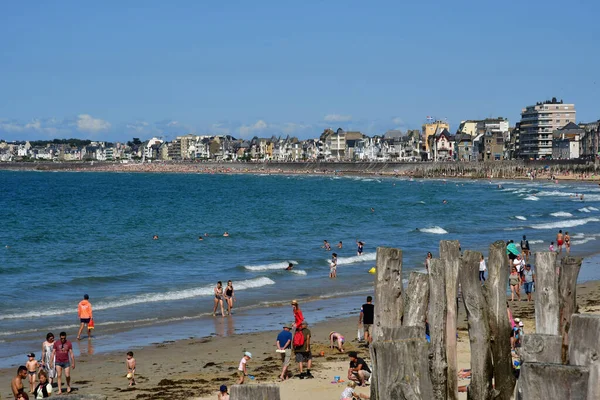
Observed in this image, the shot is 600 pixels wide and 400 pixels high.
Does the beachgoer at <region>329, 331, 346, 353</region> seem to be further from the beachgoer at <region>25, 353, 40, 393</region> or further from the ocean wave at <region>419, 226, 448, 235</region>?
the ocean wave at <region>419, 226, 448, 235</region>

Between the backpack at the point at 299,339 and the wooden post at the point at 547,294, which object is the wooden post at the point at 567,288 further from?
the backpack at the point at 299,339

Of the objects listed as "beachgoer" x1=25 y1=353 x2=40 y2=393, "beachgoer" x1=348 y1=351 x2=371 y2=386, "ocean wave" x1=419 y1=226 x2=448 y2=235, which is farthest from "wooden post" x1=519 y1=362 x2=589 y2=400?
"ocean wave" x1=419 y1=226 x2=448 y2=235

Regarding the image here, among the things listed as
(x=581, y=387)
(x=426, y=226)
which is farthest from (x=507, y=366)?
(x=426, y=226)

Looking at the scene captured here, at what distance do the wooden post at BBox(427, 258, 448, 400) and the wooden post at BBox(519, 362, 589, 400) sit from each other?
387cm

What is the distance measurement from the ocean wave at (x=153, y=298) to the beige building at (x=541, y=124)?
139 m

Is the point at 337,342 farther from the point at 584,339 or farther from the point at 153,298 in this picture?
the point at 584,339

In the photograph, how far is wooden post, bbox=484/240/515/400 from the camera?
30.9ft

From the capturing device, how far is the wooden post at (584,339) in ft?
17.2

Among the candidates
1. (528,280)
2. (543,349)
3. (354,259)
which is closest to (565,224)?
(354,259)

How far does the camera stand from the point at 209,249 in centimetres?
4175

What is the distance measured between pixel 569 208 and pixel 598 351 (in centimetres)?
6541

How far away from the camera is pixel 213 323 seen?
21.5 meters

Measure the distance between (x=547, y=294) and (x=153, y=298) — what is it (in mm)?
18733

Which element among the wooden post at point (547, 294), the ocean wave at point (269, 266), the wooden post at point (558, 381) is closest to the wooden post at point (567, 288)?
the wooden post at point (547, 294)
